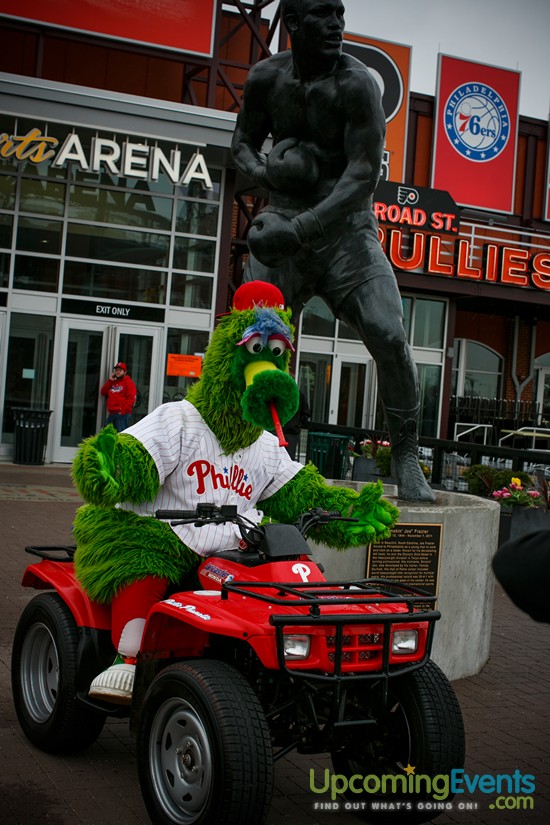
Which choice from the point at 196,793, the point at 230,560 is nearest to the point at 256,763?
the point at 196,793

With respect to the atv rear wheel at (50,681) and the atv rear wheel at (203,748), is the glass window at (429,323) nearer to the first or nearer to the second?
the atv rear wheel at (50,681)

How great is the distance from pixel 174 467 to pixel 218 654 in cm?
78

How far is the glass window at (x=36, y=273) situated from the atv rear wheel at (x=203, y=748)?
1532 centimetres

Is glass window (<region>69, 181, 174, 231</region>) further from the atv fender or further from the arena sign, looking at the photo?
the atv fender

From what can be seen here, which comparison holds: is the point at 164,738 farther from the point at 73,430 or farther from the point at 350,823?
the point at 73,430

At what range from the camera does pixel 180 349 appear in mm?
18969

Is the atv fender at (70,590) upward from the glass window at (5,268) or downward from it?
downward

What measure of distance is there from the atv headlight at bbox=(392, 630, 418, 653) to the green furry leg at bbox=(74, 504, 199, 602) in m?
0.91

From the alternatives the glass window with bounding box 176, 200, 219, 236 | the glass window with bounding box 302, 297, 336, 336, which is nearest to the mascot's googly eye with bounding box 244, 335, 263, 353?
the glass window with bounding box 176, 200, 219, 236

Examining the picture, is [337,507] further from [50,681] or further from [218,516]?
[50,681]

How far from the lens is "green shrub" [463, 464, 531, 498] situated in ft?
35.7

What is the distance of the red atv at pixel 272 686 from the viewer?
10.1ft

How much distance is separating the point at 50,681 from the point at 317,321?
65.0 feet

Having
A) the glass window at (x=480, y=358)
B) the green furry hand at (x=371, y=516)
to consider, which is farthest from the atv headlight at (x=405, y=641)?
the glass window at (x=480, y=358)
